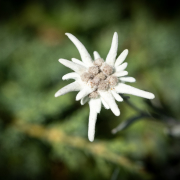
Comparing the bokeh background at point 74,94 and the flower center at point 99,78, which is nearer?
the flower center at point 99,78

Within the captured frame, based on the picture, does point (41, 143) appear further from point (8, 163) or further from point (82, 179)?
point (82, 179)

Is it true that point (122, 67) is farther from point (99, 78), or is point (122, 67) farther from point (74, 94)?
point (74, 94)

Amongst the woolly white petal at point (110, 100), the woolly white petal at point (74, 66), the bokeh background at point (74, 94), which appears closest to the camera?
the woolly white petal at point (110, 100)

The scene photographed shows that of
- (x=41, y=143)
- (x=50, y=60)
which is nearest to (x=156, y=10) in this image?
(x=50, y=60)

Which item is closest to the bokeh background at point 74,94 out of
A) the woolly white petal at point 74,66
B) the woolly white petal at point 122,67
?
the woolly white petal at point 122,67

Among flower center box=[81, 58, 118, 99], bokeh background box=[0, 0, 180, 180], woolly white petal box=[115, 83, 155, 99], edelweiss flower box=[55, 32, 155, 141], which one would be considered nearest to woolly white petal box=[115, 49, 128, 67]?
edelweiss flower box=[55, 32, 155, 141]

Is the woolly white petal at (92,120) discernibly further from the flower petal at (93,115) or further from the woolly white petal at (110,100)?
the woolly white petal at (110,100)

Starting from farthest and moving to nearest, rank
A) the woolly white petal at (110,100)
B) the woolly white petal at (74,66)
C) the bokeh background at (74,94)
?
the bokeh background at (74,94)
the woolly white petal at (74,66)
the woolly white petal at (110,100)
